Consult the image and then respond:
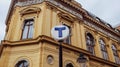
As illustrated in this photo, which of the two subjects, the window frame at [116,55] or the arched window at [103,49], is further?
the window frame at [116,55]

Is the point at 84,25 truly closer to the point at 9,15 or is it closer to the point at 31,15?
the point at 31,15

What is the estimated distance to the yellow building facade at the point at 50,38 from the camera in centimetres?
1323

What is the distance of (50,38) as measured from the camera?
45.6 feet

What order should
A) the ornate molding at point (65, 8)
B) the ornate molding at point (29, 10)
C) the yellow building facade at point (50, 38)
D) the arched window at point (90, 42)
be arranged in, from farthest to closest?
the arched window at point (90, 42), the ornate molding at point (65, 8), the ornate molding at point (29, 10), the yellow building facade at point (50, 38)

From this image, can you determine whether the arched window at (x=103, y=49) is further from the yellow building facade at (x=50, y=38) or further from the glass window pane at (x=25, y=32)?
the glass window pane at (x=25, y=32)

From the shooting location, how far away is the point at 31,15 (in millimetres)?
15992

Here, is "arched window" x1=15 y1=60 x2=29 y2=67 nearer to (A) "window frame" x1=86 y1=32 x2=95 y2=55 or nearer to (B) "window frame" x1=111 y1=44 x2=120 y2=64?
(A) "window frame" x1=86 y1=32 x2=95 y2=55

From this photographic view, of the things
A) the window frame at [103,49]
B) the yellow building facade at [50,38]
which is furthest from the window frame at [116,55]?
the window frame at [103,49]

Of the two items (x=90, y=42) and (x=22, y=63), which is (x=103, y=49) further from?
(x=22, y=63)

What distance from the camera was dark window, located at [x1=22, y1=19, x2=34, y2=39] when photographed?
15.0 m

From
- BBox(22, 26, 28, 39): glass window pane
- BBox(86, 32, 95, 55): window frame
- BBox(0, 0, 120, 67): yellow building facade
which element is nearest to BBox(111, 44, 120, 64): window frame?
BBox(0, 0, 120, 67): yellow building facade

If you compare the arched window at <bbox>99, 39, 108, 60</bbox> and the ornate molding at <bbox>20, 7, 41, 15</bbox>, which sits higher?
the ornate molding at <bbox>20, 7, 41, 15</bbox>

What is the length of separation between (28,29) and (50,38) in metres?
2.65

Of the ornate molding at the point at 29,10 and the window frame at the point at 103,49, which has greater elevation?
the ornate molding at the point at 29,10
